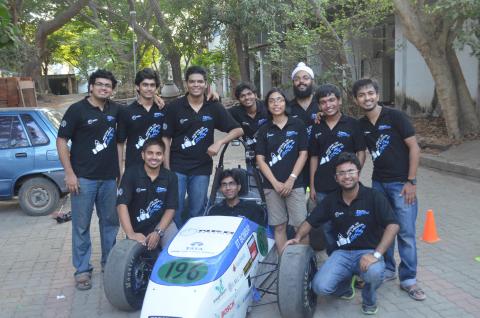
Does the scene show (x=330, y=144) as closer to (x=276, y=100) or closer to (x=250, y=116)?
(x=276, y=100)

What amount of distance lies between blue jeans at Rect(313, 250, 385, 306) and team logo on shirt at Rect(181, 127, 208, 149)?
1763 millimetres

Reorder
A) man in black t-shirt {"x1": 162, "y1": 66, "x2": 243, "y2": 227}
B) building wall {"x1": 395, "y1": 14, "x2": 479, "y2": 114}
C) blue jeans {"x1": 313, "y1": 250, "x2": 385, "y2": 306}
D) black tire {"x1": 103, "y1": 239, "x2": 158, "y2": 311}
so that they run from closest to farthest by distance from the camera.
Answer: blue jeans {"x1": 313, "y1": 250, "x2": 385, "y2": 306}, black tire {"x1": 103, "y1": 239, "x2": 158, "y2": 311}, man in black t-shirt {"x1": 162, "y1": 66, "x2": 243, "y2": 227}, building wall {"x1": 395, "y1": 14, "x2": 479, "y2": 114}

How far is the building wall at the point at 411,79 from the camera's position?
14.6m

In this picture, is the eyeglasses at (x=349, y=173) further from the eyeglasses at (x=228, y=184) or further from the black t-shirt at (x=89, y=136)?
the black t-shirt at (x=89, y=136)

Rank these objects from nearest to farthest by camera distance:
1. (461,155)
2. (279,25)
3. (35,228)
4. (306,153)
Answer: (306,153) → (35,228) → (461,155) → (279,25)

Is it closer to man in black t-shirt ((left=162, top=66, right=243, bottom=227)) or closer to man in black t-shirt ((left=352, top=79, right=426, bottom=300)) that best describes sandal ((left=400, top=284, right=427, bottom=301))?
man in black t-shirt ((left=352, top=79, right=426, bottom=300))

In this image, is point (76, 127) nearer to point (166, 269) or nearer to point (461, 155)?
point (166, 269)

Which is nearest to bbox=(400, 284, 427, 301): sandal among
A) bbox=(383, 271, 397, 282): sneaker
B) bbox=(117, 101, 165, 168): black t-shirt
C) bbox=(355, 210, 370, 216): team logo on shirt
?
bbox=(383, 271, 397, 282): sneaker

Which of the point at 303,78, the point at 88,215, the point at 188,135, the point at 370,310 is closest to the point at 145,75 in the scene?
the point at 188,135

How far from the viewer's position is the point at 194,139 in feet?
16.8

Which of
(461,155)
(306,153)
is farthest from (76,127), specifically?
(461,155)

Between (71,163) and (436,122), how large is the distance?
35.2 ft

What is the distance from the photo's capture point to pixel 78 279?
5.00 m

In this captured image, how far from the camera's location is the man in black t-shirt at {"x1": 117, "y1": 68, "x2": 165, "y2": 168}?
16.6 feet
